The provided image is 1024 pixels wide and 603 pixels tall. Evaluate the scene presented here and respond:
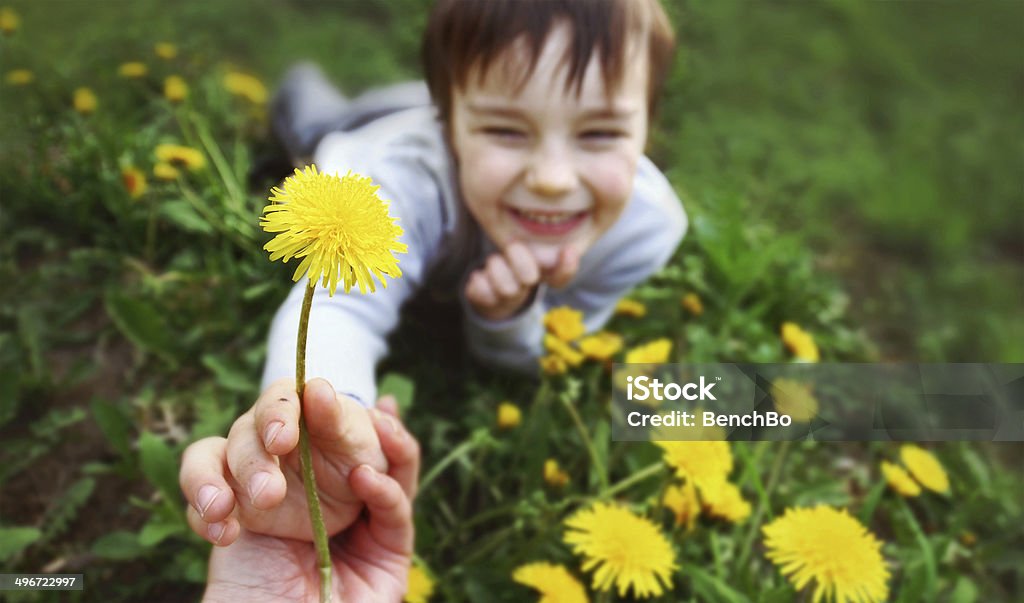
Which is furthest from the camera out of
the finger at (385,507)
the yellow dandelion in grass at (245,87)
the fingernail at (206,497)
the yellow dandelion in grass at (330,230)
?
the yellow dandelion in grass at (245,87)

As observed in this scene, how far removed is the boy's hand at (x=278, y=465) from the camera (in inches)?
23.2

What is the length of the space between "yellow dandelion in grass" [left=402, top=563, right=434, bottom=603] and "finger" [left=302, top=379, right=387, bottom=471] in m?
0.14

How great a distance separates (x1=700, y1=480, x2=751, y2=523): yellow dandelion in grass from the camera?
0.82 metres

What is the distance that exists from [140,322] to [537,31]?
605mm

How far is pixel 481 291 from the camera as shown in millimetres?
1022

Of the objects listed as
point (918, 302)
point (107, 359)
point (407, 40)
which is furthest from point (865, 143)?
point (107, 359)

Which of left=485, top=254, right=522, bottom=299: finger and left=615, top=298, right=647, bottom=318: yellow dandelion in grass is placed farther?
left=615, top=298, right=647, bottom=318: yellow dandelion in grass

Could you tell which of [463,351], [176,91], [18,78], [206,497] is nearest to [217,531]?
[206,497]

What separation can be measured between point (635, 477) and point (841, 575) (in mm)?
227

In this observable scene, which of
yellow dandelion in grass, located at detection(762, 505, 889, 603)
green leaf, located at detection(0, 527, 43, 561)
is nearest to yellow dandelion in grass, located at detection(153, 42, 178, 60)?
green leaf, located at detection(0, 527, 43, 561)

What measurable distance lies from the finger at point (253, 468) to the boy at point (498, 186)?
0.04m

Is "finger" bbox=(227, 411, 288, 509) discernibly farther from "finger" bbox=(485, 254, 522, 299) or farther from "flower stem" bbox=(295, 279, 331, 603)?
"finger" bbox=(485, 254, 522, 299)

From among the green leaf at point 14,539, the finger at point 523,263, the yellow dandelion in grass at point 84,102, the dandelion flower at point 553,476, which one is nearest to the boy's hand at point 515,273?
the finger at point 523,263

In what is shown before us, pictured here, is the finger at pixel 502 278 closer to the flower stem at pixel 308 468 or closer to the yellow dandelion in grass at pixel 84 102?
the flower stem at pixel 308 468
